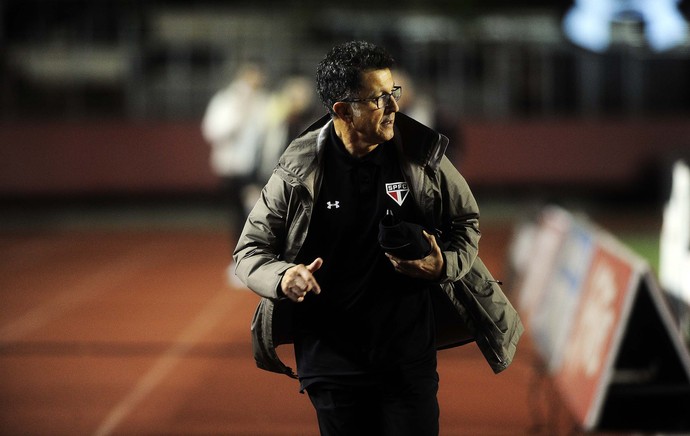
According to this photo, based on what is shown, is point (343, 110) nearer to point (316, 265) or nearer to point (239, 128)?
point (316, 265)

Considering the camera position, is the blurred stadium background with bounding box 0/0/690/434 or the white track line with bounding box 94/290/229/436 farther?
the blurred stadium background with bounding box 0/0/690/434

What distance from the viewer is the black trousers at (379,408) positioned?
343 cm

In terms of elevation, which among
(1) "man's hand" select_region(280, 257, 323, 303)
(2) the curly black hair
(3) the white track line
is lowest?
(3) the white track line

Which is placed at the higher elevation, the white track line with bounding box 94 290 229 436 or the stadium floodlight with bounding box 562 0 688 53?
the stadium floodlight with bounding box 562 0 688 53

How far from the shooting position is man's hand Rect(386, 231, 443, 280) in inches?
123

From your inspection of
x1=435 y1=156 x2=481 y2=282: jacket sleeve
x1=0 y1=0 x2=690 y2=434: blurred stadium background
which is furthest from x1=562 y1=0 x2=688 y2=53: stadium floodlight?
x1=435 y1=156 x2=481 y2=282: jacket sleeve

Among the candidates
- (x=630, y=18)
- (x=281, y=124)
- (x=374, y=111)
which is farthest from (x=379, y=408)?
(x=630, y=18)

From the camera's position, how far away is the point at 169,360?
8.05 meters

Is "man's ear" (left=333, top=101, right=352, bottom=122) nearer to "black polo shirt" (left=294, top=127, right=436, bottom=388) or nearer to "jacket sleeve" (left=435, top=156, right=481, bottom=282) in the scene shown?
"black polo shirt" (left=294, top=127, right=436, bottom=388)

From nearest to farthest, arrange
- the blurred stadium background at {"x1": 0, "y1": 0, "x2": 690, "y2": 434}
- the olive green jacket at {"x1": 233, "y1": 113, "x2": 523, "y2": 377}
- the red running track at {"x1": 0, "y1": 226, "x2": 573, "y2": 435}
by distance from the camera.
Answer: the olive green jacket at {"x1": 233, "y1": 113, "x2": 523, "y2": 377}, the red running track at {"x1": 0, "y1": 226, "x2": 573, "y2": 435}, the blurred stadium background at {"x1": 0, "y1": 0, "x2": 690, "y2": 434}

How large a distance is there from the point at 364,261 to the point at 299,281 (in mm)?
344

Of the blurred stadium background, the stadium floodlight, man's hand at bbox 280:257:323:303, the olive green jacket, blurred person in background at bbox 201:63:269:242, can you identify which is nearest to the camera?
man's hand at bbox 280:257:323:303

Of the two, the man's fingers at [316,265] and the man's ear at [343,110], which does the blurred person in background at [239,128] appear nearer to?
the man's ear at [343,110]

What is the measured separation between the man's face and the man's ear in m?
0.02
